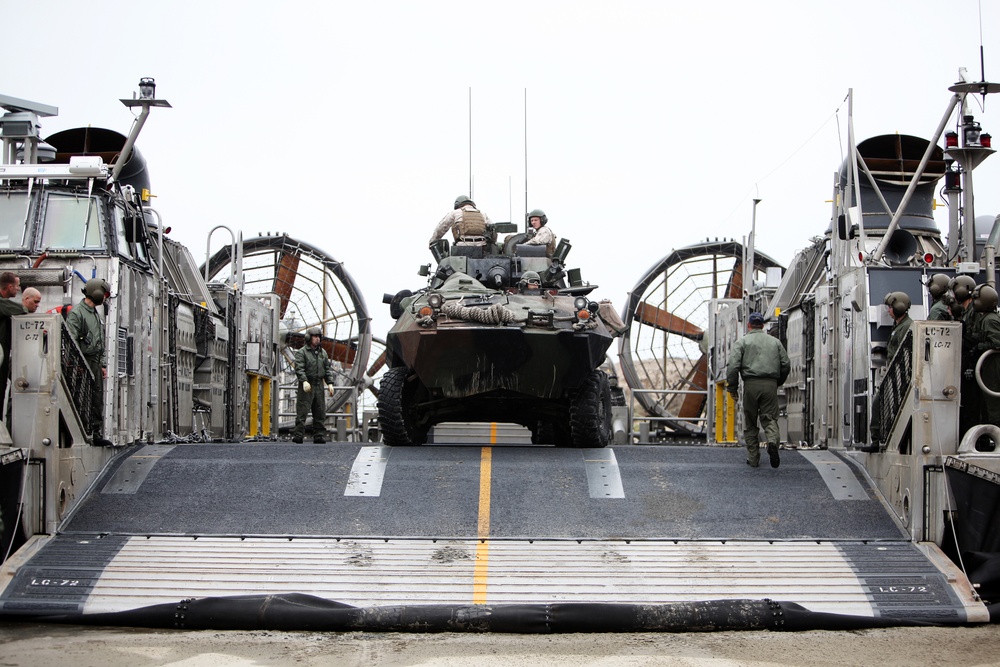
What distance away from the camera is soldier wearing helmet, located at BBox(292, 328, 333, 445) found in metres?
13.0

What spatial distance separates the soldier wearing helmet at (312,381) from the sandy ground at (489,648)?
6.72 metres

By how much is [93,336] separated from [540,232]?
5.17m

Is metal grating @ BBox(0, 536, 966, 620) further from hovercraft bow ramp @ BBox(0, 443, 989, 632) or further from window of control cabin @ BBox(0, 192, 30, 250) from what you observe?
window of control cabin @ BBox(0, 192, 30, 250)

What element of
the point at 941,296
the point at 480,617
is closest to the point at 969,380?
the point at 941,296

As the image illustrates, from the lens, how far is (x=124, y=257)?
10125 mm

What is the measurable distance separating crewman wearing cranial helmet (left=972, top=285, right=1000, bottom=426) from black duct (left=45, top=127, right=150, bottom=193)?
9971 mm

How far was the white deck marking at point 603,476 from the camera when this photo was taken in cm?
833

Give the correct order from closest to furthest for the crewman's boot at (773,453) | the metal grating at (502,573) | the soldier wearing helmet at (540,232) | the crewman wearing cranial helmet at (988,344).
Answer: the metal grating at (502,573) → the crewman wearing cranial helmet at (988,344) → the crewman's boot at (773,453) → the soldier wearing helmet at (540,232)

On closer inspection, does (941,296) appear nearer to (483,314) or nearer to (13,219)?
(483,314)

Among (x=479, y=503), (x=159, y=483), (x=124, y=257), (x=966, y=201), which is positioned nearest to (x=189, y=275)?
(x=124, y=257)

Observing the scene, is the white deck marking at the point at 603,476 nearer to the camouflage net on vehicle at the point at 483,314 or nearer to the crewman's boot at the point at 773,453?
the crewman's boot at the point at 773,453

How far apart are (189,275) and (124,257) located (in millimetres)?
4603

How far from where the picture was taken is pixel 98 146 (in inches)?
582

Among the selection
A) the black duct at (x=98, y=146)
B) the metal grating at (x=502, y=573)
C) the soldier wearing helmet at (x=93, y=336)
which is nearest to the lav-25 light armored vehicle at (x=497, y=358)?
the soldier wearing helmet at (x=93, y=336)
